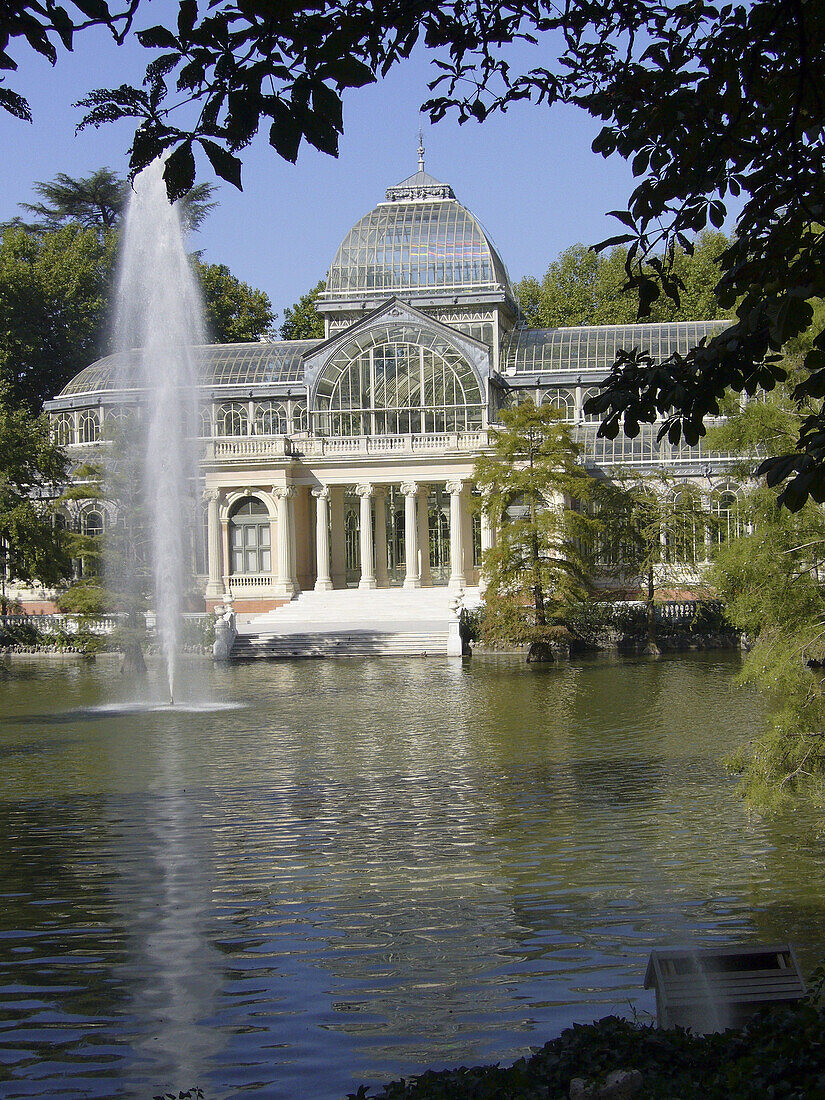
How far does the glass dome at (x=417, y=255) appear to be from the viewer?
5275cm

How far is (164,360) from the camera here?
29.0 m

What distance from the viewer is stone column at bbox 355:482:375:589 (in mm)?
48250

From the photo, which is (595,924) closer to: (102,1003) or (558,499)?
(102,1003)

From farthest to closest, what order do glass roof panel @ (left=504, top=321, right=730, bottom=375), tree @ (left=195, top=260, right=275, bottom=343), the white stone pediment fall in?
1. tree @ (left=195, top=260, right=275, bottom=343)
2. glass roof panel @ (left=504, top=321, right=730, bottom=375)
3. the white stone pediment

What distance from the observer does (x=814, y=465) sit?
19.7 feet

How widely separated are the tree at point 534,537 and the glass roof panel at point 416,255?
16735mm

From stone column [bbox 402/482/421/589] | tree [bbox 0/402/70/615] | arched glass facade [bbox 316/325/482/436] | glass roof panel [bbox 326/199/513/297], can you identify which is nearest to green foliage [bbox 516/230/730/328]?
glass roof panel [bbox 326/199/513/297]

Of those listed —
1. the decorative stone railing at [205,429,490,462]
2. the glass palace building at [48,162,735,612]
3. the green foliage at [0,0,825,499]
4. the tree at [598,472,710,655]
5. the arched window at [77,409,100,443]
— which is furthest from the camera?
the arched window at [77,409,100,443]

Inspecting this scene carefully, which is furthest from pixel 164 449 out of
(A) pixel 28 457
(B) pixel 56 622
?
(B) pixel 56 622

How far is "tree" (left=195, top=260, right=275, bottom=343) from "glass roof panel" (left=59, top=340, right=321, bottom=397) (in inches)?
490

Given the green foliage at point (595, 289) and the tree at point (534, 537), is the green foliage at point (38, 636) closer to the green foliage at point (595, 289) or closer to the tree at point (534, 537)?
the tree at point (534, 537)

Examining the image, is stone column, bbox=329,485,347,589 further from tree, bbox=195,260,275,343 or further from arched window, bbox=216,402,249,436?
tree, bbox=195,260,275,343

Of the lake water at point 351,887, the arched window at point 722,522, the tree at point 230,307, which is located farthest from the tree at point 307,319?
the lake water at point 351,887

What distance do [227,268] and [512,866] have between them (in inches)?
2498
